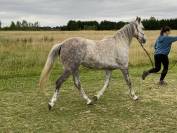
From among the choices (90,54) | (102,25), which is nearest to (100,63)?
(90,54)

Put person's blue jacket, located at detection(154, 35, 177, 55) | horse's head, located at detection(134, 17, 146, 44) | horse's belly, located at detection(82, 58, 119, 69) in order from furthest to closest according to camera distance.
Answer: person's blue jacket, located at detection(154, 35, 177, 55) → horse's head, located at detection(134, 17, 146, 44) → horse's belly, located at detection(82, 58, 119, 69)

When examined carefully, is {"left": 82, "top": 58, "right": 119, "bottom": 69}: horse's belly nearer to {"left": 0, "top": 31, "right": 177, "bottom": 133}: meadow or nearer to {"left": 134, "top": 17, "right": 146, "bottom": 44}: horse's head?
{"left": 0, "top": 31, "right": 177, "bottom": 133}: meadow


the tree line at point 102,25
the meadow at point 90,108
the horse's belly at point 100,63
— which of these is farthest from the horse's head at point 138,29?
the tree line at point 102,25

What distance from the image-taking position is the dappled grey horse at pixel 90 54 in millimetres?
8172

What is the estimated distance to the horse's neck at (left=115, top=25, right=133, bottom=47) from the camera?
899cm

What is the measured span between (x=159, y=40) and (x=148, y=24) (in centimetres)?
7202

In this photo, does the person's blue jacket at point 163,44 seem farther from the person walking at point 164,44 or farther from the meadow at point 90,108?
the meadow at point 90,108

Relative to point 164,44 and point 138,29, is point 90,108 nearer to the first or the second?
point 138,29

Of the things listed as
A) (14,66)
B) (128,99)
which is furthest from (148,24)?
(128,99)

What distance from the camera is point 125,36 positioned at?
9.10 metres

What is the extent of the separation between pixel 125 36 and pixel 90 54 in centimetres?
118

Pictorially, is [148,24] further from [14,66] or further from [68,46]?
[68,46]

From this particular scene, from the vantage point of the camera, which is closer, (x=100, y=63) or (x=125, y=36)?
(x=100, y=63)

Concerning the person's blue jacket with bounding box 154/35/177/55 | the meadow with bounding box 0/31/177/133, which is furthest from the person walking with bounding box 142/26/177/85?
the meadow with bounding box 0/31/177/133
